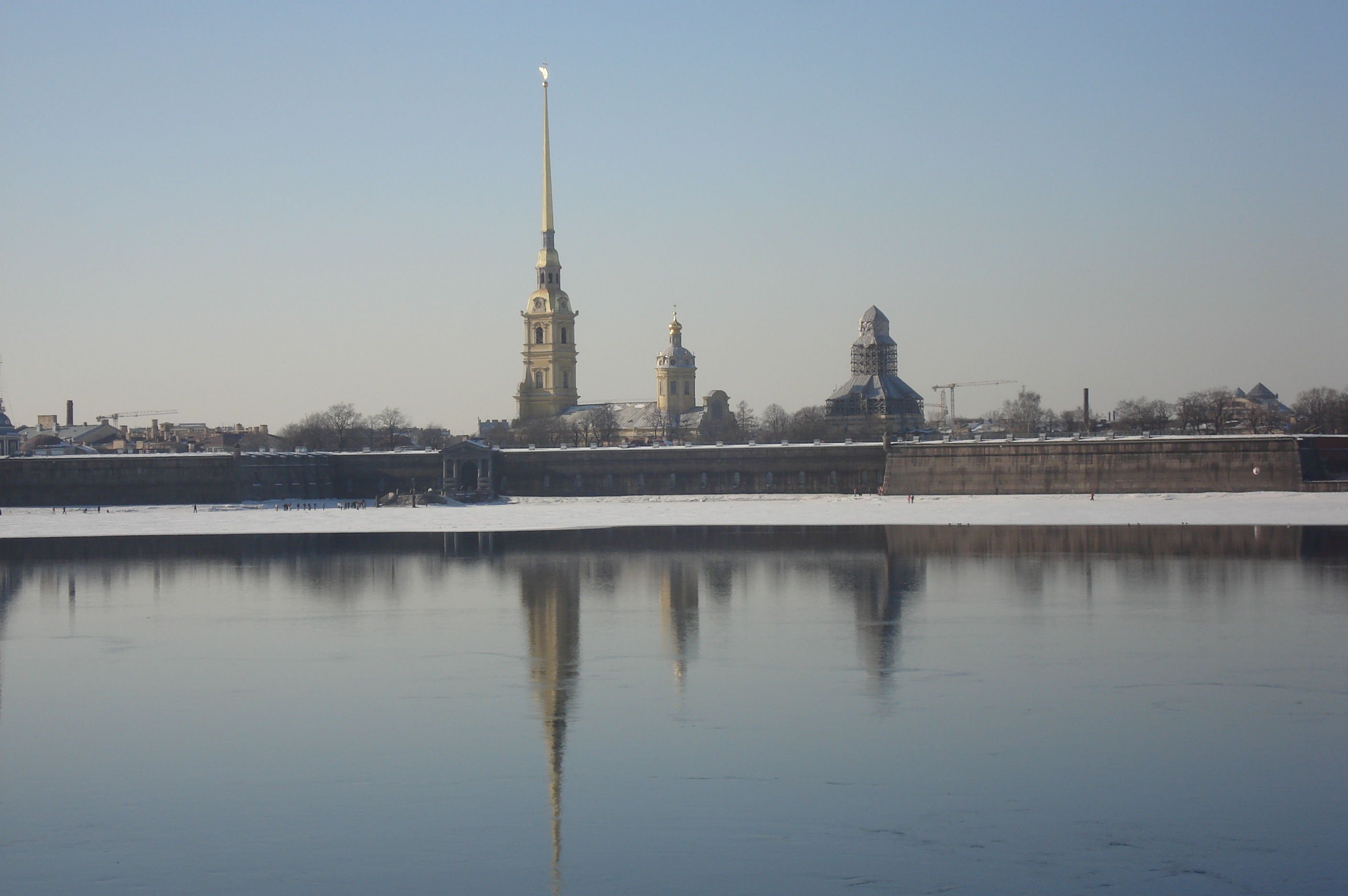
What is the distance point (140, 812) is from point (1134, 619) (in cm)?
1807

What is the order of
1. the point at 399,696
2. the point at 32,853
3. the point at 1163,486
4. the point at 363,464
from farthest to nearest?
the point at 363,464, the point at 1163,486, the point at 399,696, the point at 32,853

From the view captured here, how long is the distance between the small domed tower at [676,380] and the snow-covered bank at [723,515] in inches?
2805

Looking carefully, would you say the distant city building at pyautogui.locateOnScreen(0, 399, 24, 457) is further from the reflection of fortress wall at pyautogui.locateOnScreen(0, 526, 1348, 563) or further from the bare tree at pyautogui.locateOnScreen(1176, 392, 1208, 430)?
the bare tree at pyautogui.locateOnScreen(1176, 392, 1208, 430)

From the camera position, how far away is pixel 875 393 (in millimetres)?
120875

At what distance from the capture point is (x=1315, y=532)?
44625 millimetres

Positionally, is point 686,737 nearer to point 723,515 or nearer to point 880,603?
point 880,603

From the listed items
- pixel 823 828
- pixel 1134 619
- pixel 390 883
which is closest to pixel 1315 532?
pixel 1134 619

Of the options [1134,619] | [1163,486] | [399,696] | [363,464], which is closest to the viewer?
[399,696]

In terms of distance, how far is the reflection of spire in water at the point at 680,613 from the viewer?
2288 centimetres

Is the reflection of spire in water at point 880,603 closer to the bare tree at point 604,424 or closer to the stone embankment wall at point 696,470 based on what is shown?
the stone embankment wall at point 696,470

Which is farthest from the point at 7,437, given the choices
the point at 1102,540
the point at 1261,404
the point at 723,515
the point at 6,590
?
the point at 1261,404

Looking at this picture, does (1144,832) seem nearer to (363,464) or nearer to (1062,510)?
(1062,510)

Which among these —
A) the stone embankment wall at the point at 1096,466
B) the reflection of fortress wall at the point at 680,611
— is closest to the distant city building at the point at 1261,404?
the stone embankment wall at the point at 1096,466

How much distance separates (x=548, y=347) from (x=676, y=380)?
1363cm
